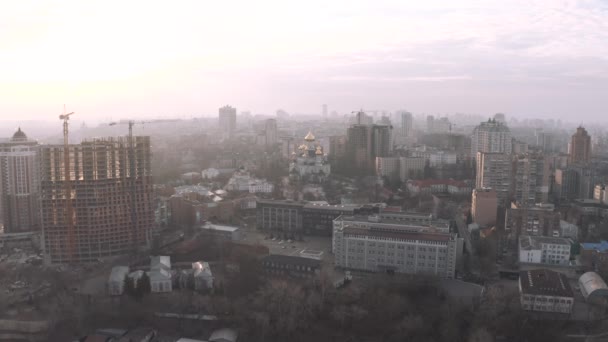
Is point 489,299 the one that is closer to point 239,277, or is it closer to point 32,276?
point 239,277

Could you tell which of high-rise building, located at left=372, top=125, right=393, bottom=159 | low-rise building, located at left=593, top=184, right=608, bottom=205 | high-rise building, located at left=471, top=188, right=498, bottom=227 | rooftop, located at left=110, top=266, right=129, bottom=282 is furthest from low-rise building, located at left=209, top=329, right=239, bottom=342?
high-rise building, located at left=372, top=125, right=393, bottom=159

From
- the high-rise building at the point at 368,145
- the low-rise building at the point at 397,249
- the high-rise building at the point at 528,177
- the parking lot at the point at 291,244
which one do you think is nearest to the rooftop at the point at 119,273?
the parking lot at the point at 291,244

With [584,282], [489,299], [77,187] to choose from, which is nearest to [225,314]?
[489,299]

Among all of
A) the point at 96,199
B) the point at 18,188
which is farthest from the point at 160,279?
the point at 18,188

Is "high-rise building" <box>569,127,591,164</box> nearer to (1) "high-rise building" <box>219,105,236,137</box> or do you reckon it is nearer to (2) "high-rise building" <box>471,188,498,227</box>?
(2) "high-rise building" <box>471,188,498,227</box>

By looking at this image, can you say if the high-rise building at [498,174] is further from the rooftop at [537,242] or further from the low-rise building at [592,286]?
the low-rise building at [592,286]

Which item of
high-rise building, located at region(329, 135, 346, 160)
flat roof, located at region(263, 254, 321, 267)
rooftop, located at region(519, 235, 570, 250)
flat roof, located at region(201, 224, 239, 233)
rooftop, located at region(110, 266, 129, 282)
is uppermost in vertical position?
high-rise building, located at region(329, 135, 346, 160)
